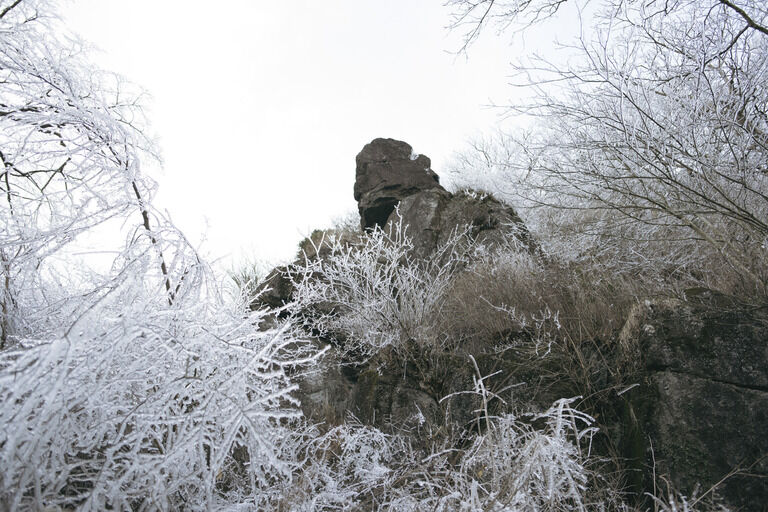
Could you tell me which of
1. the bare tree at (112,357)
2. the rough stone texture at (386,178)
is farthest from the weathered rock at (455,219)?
the bare tree at (112,357)

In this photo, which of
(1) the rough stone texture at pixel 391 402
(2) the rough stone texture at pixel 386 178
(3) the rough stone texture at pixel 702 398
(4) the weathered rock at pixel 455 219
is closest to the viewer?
(3) the rough stone texture at pixel 702 398

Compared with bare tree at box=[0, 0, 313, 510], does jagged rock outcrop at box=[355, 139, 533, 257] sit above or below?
above

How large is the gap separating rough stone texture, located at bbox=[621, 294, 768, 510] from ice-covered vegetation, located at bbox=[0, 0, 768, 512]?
0.18m

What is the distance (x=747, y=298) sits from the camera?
3.26m

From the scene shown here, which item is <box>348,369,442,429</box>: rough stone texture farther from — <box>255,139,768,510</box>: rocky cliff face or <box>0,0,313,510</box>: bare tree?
<box>0,0,313,510</box>: bare tree

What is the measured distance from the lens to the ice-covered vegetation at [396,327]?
4.74 feet

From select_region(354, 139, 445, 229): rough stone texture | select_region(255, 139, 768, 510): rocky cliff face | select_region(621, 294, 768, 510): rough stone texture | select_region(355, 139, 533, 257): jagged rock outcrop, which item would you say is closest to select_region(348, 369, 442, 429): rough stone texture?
select_region(255, 139, 768, 510): rocky cliff face

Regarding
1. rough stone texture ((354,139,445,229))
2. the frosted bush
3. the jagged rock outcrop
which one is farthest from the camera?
rough stone texture ((354,139,445,229))

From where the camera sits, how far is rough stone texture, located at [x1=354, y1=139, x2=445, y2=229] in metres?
9.95

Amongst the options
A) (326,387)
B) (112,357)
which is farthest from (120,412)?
(326,387)

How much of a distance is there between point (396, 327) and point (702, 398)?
2.86 meters

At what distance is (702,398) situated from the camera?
297 centimetres

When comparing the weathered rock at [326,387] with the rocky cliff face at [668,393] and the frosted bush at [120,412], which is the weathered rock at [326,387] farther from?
the frosted bush at [120,412]

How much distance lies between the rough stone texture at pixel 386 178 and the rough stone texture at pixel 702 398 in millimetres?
6900
